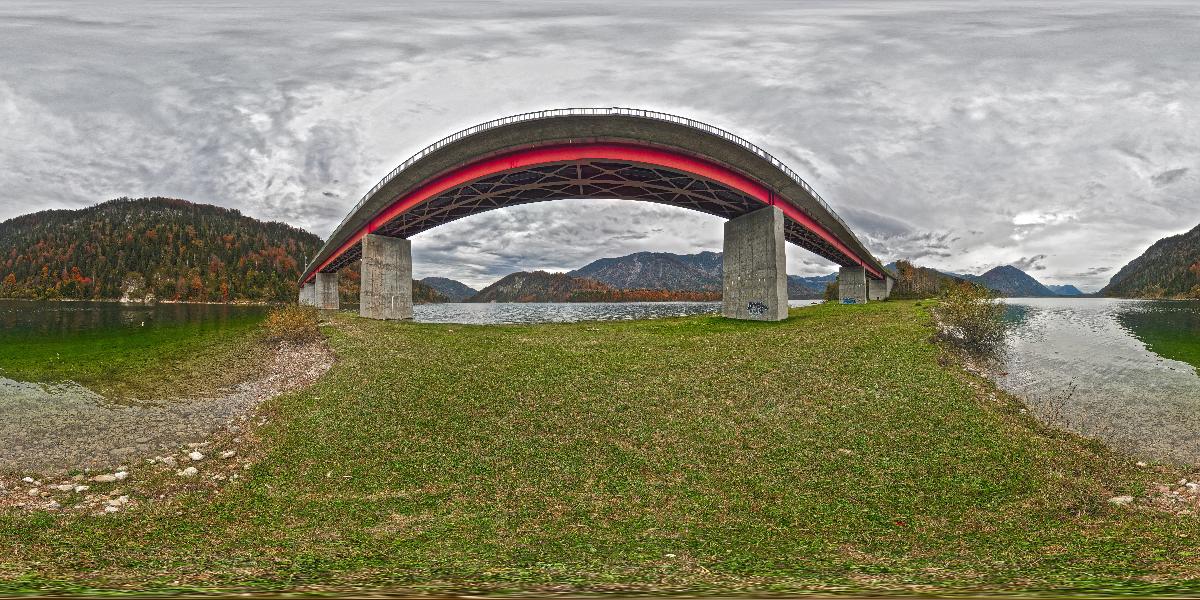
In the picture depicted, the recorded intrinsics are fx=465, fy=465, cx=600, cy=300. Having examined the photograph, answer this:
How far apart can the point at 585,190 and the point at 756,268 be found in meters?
17.1

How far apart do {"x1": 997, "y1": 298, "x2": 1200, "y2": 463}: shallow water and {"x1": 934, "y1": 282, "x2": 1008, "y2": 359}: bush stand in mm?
1478

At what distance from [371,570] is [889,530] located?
29.7 feet

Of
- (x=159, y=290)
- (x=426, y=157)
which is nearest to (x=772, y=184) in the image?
(x=426, y=157)

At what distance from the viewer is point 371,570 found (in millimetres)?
6641

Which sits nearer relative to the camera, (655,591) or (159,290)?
(655,591)

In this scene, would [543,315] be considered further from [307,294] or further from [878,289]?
[878,289]

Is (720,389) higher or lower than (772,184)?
lower

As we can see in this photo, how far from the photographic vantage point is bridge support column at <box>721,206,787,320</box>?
37562mm

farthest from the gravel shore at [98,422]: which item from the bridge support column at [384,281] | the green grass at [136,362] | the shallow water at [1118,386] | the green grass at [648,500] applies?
the bridge support column at [384,281]

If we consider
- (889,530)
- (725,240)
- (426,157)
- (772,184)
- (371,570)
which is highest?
(426,157)

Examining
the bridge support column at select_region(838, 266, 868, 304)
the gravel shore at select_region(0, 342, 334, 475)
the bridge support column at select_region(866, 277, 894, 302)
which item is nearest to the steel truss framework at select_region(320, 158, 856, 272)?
the gravel shore at select_region(0, 342, 334, 475)

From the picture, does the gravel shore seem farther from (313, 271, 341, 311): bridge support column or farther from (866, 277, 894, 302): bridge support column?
(866, 277, 894, 302): bridge support column

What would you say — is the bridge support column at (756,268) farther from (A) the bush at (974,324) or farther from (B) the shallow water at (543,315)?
(B) the shallow water at (543,315)

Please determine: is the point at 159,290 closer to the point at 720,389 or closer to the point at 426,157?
the point at 426,157
